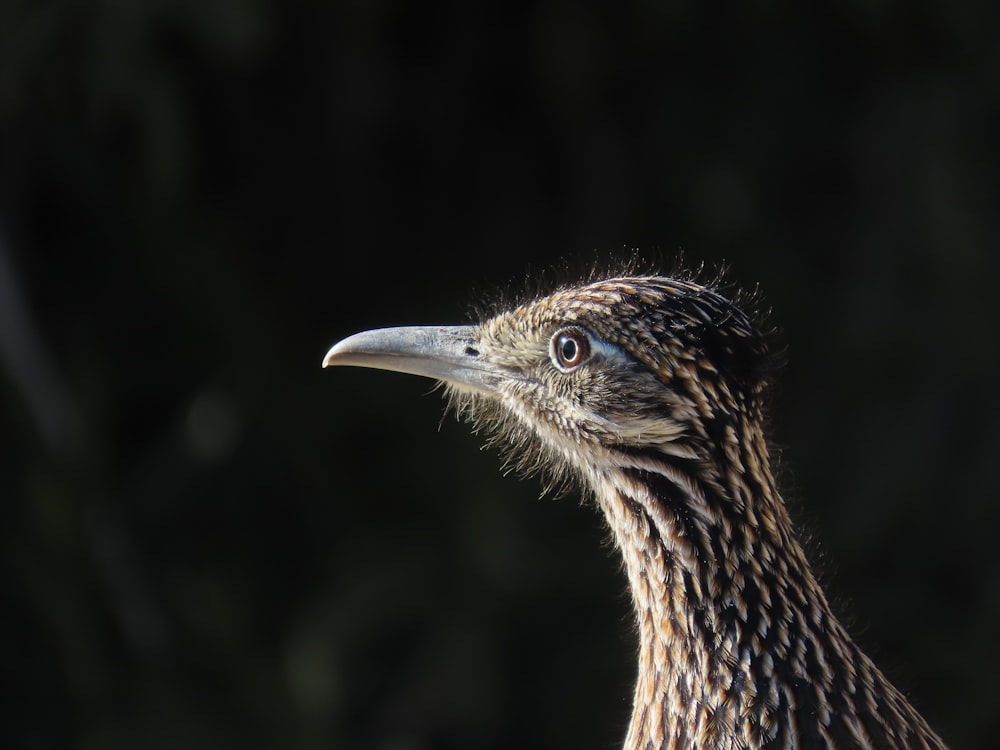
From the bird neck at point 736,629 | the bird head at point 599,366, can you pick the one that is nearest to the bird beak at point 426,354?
the bird head at point 599,366

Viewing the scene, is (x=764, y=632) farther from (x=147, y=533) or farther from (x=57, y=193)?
(x=57, y=193)

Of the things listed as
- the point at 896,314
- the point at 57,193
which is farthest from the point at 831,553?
the point at 57,193

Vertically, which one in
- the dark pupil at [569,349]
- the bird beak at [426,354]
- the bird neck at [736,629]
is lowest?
the bird neck at [736,629]

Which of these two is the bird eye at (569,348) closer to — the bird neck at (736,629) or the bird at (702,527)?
the bird at (702,527)

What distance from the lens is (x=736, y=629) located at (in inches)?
110

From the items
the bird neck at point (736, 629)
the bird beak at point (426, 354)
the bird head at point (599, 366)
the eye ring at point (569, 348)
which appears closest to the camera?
the bird neck at point (736, 629)

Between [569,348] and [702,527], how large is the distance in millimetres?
582

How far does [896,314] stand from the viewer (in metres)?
5.62

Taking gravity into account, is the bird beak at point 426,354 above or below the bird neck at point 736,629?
above

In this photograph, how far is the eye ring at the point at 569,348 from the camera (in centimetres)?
313

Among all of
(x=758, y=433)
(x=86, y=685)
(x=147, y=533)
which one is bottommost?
(x=86, y=685)

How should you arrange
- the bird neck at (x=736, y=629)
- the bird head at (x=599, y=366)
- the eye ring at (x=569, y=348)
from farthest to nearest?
the eye ring at (x=569, y=348) < the bird head at (x=599, y=366) < the bird neck at (x=736, y=629)

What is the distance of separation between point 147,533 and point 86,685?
2.18ft

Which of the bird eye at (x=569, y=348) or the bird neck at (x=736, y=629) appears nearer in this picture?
the bird neck at (x=736, y=629)
